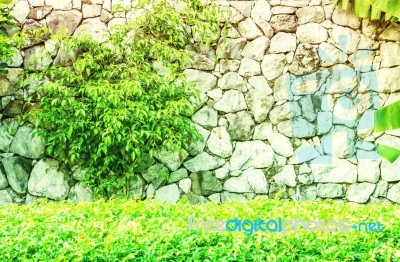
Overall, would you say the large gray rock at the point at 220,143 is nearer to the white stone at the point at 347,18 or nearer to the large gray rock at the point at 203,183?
the large gray rock at the point at 203,183

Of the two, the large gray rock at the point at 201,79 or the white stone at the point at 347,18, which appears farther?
the white stone at the point at 347,18

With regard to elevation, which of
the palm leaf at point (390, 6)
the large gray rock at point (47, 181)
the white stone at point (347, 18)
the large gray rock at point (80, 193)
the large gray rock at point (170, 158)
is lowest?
the large gray rock at point (80, 193)

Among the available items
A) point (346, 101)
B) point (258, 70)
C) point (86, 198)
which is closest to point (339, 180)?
point (346, 101)

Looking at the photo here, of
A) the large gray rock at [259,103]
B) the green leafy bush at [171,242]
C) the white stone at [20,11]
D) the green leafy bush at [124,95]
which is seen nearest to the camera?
the green leafy bush at [171,242]

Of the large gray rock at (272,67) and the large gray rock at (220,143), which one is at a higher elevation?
the large gray rock at (272,67)

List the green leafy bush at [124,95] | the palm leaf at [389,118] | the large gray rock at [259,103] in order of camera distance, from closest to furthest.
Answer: the palm leaf at [389,118], the green leafy bush at [124,95], the large gray rock at [259,103]

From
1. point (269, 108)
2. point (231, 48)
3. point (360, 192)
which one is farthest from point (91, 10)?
point (360, 192)

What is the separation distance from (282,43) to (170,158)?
166cm

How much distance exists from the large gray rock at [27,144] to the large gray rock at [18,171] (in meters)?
0.07

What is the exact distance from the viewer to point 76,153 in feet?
17.4

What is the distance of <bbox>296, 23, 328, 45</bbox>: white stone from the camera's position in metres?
5.88

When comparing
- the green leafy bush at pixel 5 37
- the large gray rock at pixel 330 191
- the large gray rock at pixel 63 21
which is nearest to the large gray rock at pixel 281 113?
the large gray rock at pixel 330 191

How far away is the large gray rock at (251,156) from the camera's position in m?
5.73

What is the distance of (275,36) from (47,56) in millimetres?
2320
